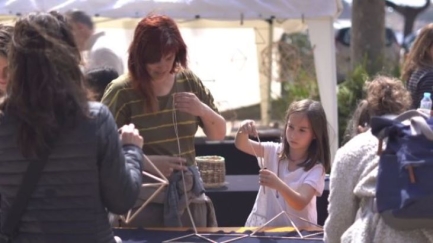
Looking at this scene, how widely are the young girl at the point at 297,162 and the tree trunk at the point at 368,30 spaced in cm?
539

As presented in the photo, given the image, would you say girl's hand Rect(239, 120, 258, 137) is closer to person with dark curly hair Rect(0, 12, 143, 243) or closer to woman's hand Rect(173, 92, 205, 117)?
woman's hand Rect(173, 92, 205, 117)

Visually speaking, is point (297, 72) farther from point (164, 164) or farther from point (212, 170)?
point (164, 164)

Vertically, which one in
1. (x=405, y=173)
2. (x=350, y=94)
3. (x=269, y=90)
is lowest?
(x=269, y=90)

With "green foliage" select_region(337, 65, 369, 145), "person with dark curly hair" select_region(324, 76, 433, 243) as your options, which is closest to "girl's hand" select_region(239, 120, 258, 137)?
"person with dark curly hair" select_region(324, 76, 433, 243)

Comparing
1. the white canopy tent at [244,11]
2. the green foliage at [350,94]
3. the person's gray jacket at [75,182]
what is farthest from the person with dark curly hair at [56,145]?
the green foliage at [350,94]

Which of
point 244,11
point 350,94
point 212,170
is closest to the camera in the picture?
point 212,170

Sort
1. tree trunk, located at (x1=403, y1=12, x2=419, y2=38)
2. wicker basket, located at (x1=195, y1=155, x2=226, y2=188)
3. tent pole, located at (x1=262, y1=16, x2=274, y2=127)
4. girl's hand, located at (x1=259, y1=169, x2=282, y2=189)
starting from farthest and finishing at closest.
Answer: tree trunk, located at (x1=403, y1=12, x2=419, y2=38) < tent pole, located at (x1=262, y1=16, x2=274, y2=127) < wicker basket, located at (x1=195, y1=155, x2=226, y2=188) < girl's hand, located at (x1=259, y1=169, x2=282, y2=189)

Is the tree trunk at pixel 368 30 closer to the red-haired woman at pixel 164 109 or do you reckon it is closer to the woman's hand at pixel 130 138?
the red-haired woman at pixel 164 109

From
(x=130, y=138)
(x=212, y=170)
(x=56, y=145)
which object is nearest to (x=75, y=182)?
(x=56, y=145)

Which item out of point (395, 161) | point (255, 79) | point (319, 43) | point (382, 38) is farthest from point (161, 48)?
point (255, 79)

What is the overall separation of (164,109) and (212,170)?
4.30 feet

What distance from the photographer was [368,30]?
898 cm

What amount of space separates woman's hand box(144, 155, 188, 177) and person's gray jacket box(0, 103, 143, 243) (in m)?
0.81

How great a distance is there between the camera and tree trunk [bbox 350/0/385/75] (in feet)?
29.3
